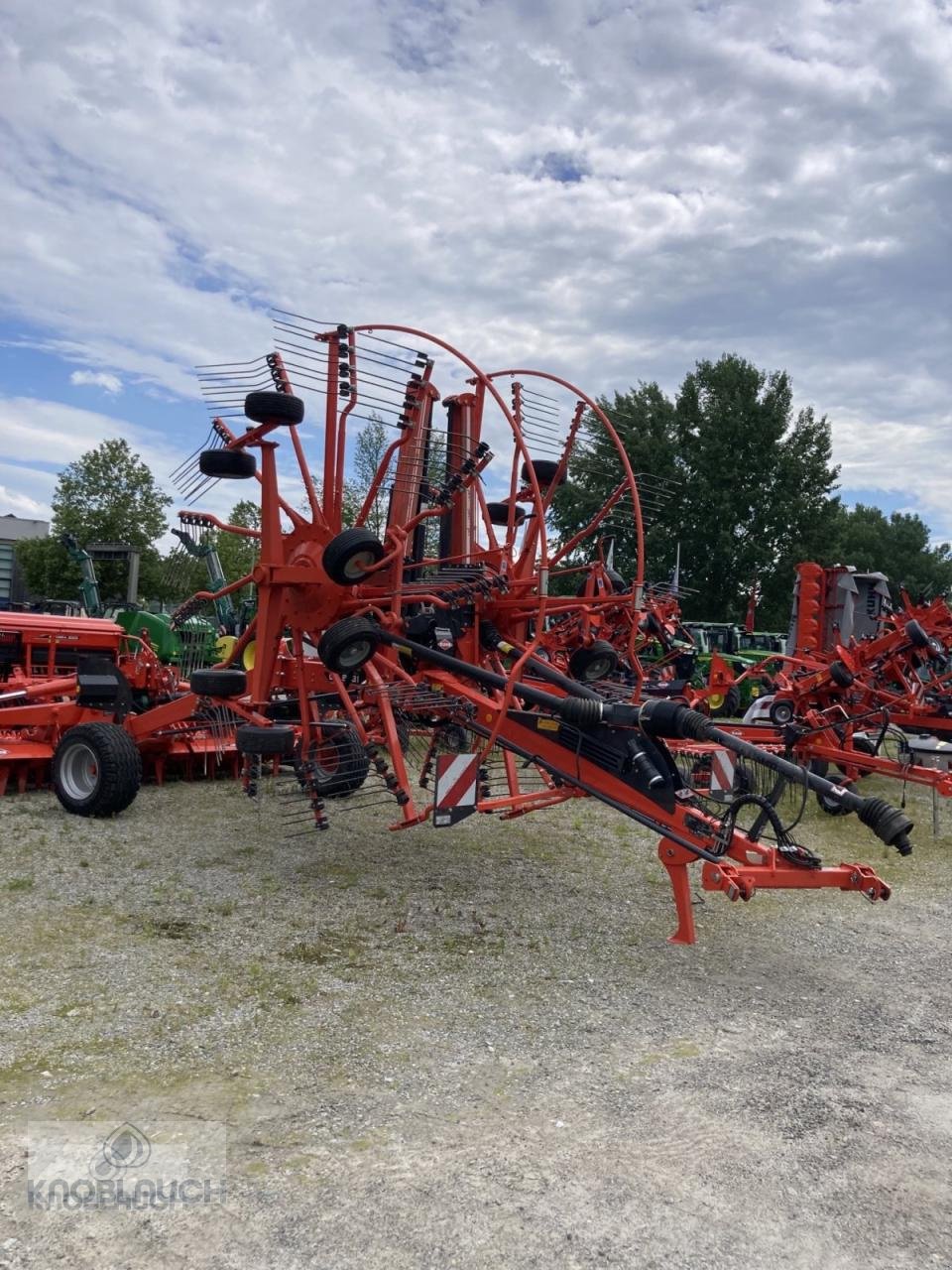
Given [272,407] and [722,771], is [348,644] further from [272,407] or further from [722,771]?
[722,771]

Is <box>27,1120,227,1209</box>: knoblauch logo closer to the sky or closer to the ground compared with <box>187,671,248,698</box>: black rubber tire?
closer to the ground

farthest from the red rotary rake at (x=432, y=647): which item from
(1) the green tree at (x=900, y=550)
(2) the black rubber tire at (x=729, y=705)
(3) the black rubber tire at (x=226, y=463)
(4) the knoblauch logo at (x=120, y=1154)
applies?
(1) the green tree at (x=900, y=550)

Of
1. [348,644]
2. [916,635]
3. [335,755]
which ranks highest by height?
[916,635]

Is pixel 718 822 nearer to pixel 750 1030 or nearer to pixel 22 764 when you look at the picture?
pixel 750 1030

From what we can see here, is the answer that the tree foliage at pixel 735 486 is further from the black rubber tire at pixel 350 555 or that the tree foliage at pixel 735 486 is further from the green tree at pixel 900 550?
the black rubber tire at pixel 350 555

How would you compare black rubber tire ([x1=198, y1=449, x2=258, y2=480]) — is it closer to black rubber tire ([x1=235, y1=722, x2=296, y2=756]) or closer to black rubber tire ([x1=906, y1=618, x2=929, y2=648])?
black rubber tire ([x1=235, y1=722, x2=296, y2=756])

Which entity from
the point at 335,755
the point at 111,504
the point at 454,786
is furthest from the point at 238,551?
the point at 111,504

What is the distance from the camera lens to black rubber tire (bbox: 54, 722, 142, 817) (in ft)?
25.3

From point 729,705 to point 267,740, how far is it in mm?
11467

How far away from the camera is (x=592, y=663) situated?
278 inches

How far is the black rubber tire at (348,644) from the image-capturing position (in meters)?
5.87

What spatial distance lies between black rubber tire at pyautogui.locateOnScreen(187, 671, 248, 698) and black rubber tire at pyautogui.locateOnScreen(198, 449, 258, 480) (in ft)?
4.57

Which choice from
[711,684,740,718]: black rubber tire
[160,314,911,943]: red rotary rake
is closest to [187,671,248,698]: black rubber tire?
[160,314,911,943]: red rotary rake

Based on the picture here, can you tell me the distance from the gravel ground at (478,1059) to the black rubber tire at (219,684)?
3.84 ft
